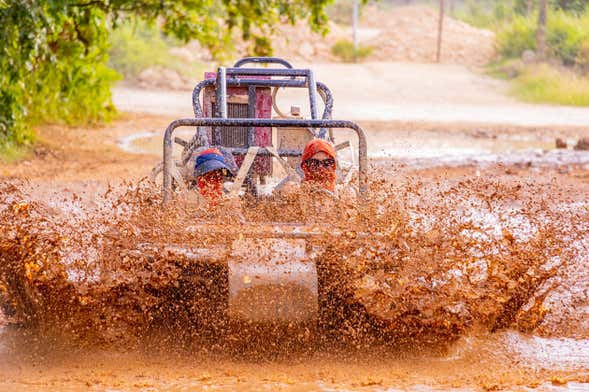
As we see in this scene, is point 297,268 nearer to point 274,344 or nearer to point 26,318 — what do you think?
point 274,344

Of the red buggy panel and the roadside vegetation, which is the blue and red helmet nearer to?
the red buggy panel

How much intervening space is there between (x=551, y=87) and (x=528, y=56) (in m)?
6.08

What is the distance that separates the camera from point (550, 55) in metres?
28.1

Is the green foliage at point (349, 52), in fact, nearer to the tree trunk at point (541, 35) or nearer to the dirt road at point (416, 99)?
the dirt road at point (416, 99)

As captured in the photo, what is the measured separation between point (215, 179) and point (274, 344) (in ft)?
3.07

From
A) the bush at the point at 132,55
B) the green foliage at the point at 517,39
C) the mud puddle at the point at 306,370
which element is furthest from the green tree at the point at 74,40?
the green foliage at the point at 517,39

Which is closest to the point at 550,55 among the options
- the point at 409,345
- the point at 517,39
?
the point at 517,39

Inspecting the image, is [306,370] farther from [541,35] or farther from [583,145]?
[541,35]

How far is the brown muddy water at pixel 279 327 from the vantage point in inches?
187

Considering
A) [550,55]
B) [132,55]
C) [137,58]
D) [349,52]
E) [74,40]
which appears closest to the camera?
[74,40]

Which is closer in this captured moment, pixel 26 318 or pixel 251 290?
pixel 251 290

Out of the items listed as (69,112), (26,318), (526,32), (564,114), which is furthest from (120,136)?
(526,32)

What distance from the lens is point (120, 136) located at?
50.3 feet

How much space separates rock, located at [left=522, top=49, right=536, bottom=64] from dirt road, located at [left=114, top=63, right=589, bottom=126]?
4.24ft
